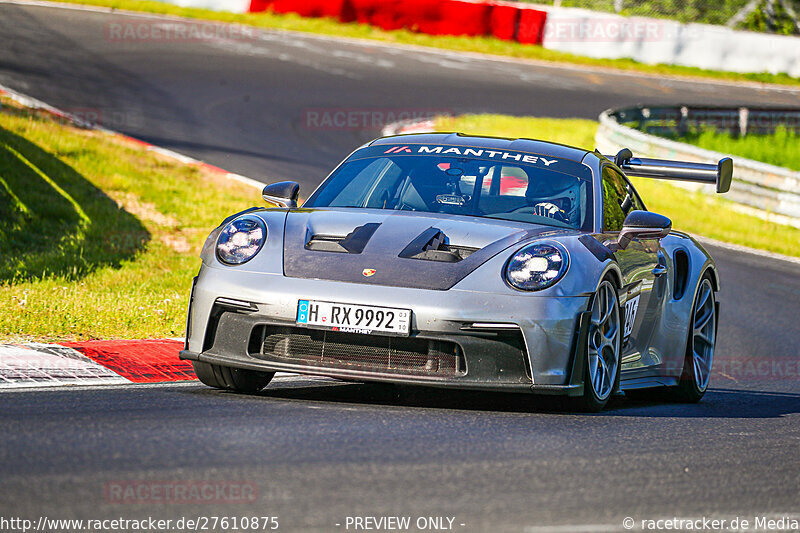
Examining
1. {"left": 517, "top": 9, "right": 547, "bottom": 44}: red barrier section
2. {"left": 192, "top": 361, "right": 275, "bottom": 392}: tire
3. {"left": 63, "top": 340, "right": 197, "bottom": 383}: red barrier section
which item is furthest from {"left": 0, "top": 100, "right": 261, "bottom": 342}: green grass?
{"left": 517, "top": 9, "right": 547, "bottom": 44}: red barrier section

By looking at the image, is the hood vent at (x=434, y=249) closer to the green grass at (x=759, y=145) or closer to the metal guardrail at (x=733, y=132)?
the metal guardrail at (x=733, y=132)

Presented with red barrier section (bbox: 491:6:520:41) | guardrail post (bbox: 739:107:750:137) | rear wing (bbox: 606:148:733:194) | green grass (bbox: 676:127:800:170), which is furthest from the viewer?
red barrier section (bbox: 491:6:520:41)

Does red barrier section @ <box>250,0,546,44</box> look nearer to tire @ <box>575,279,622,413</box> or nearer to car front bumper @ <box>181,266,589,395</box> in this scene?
tire @ <box>575,279,622,413</box>

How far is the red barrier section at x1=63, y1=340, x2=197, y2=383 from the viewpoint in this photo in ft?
20.3

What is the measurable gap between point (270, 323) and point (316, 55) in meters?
20.1

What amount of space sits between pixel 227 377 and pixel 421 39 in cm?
2425

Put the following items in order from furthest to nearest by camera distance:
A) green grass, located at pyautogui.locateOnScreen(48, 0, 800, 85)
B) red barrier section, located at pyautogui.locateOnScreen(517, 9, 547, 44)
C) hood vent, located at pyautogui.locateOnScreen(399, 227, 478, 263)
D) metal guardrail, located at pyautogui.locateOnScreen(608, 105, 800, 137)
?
red barrier section, located at pyautogui.locateOnScreen(517, 9, 547, 44), green grass, located at pyautogui.locateOnScreen(48, 0, 800, 85), metal guardrail, located at pyautogui.locateOnScreen(608, 105, 800, 137), hood vent, located at pyautogui.locateOnScreen(399, 227, 478, 263)

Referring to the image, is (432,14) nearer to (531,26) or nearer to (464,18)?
(464,18)

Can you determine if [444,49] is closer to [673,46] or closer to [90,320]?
[673,46]

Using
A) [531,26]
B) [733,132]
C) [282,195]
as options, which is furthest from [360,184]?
[531,26]

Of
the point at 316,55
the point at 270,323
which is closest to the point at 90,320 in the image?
the point at 270,323

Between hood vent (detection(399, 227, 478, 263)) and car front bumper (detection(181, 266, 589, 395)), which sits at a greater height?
hood vent (detection(399, 227, 478, 263))

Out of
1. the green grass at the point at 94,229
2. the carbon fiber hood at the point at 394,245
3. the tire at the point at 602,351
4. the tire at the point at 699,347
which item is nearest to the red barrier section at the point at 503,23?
the green grass at the point at 94,229

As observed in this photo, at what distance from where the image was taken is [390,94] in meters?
21.7
